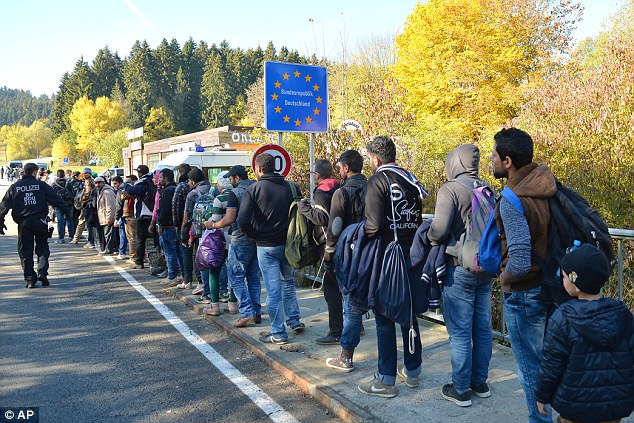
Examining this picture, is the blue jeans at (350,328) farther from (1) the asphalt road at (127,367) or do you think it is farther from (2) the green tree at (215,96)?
(2) the green tree at (215,96)

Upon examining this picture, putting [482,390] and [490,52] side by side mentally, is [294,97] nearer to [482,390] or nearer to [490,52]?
[482,390]

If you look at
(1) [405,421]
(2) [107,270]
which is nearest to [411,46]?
(2) [107,270]

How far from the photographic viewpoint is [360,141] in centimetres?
1214

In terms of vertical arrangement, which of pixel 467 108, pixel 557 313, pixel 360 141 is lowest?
pixel 557 313

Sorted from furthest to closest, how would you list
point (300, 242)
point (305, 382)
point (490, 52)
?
point (490, 52), point (300, 242), point (305, 382)

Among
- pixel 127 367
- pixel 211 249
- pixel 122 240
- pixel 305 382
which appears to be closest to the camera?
pixel 305 382

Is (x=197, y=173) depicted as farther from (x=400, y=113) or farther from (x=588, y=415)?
(x=400, y=113)

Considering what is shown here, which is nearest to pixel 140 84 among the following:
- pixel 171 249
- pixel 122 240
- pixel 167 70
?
pixel 167 70

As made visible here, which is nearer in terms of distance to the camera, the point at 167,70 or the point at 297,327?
the point at 297,327

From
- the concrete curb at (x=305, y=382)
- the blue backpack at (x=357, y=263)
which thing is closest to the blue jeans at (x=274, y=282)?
the concrete curb at (x=305, y=382)

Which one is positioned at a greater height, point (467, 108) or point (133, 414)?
point (467, 108)

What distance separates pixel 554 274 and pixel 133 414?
317cm

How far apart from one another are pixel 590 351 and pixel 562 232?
0.73 metres

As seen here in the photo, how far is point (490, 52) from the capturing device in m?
23.9
